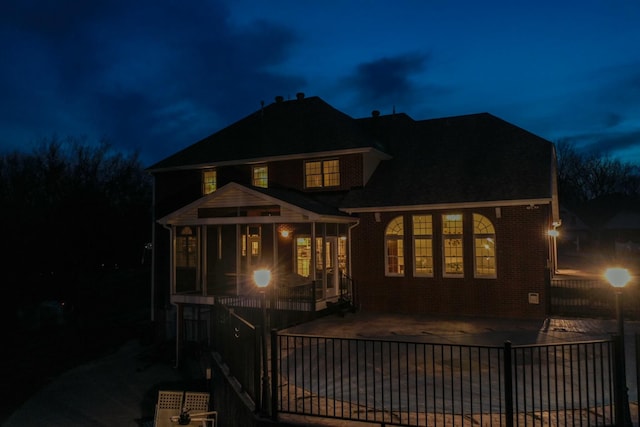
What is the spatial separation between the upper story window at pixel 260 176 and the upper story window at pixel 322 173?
1.89m

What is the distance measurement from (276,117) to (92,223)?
1603 cm

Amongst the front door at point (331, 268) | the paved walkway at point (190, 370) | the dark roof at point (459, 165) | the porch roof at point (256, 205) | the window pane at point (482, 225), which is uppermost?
the dark roof at point (459, 165)

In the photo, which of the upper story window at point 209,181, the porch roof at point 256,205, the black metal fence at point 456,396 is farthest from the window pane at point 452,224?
the upper story window at point 209,181

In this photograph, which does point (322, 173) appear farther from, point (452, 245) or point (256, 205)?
point (452, 245)

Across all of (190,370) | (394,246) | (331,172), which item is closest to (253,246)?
(331,172)

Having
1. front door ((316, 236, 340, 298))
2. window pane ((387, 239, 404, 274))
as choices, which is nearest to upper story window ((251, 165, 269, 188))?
front door ((316, 236, 340, 298))

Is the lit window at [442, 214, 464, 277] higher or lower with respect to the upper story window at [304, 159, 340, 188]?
lower

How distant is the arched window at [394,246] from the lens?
17234 mm

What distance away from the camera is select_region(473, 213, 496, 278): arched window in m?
16.0

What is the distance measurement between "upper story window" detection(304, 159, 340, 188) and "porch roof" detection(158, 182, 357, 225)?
5.45 feet

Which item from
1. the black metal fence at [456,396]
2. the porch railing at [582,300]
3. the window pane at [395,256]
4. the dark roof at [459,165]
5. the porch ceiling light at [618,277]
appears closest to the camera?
the black metal fence at [456,396]

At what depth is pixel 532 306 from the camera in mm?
15289

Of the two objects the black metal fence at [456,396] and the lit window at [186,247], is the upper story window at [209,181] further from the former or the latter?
the black metal fence at [456,396]

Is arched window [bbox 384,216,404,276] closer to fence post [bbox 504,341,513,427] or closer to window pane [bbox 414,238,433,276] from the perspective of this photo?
window pane [bbox 414,238,433,276]
